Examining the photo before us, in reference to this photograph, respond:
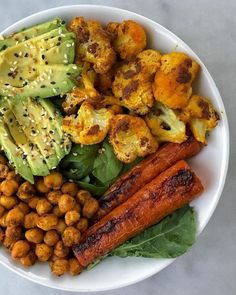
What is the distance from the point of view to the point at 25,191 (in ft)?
5.94

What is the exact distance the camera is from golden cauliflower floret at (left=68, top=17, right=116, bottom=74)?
1737 mm

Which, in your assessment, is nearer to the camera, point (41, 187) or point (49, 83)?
point (49, 83)

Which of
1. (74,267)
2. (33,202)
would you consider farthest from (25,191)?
(74,267)

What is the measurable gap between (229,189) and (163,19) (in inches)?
23.3

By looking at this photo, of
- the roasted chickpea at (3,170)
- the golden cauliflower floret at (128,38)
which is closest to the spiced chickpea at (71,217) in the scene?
the roasted chickpea at (3,170)

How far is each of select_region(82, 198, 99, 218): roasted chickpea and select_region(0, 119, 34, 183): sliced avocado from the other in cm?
17

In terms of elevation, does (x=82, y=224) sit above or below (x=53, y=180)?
below

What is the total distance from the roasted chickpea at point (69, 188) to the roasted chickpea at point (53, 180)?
0.06 feet

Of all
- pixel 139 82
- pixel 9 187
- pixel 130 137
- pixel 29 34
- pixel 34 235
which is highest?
pixel 29 34

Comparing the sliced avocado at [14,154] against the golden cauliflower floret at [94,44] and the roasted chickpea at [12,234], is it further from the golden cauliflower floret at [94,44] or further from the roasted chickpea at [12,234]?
the golden cauliflower floret at [94,44]

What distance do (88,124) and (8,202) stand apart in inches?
13.1

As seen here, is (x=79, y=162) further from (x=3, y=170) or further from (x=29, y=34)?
(x=29, y=34)

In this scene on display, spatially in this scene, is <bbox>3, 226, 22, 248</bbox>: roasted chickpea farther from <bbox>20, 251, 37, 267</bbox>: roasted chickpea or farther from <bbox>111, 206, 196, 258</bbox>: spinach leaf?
<bbox>111, 206, 196, 258</bbox>: spinach leaf

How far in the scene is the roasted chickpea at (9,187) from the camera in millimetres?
1811
